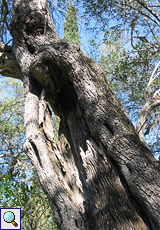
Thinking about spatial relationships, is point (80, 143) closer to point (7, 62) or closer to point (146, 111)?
point (146, 111)

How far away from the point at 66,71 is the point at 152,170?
161cm

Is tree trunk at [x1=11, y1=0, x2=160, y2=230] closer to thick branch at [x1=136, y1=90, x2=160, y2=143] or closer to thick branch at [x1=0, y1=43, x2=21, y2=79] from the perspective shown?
thick branch at [x1=0, y1=43, x2=21, y2=79]

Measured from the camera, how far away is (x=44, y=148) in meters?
2.63

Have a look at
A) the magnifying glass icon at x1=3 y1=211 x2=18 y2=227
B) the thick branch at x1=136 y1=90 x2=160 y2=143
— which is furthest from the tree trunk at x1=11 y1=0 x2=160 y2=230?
the magnifying glass icon at x1=3 y1=211 x2=18 y2=227

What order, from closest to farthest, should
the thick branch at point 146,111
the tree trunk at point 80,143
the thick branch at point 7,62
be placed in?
the tree trunk at point 80,143, the thick branch at point 146,111, the thick branch at point 7,62

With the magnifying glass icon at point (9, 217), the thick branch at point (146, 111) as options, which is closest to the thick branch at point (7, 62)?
the thick branch at point (146, 111)

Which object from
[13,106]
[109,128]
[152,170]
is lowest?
[152,170]

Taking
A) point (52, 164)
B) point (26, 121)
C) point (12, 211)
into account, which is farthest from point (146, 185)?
point (12, 211)

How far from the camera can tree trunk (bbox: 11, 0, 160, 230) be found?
2.17 meters

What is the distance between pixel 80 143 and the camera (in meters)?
3.03

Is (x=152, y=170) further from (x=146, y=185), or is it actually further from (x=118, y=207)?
(x=118, y=207)

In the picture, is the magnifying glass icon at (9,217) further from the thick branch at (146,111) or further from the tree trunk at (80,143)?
the thick branch at (146,111)

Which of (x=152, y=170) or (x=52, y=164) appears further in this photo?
(x=52, y=164)

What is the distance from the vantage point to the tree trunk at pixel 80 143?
2174 mm
